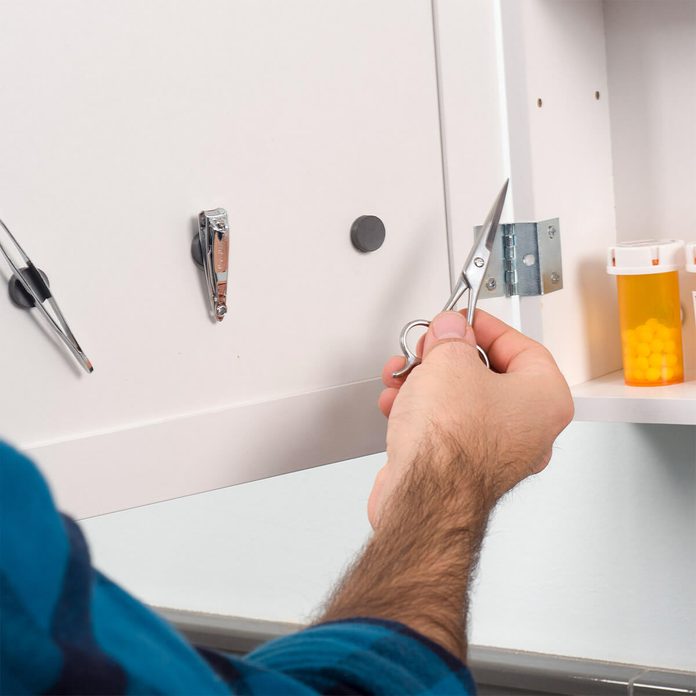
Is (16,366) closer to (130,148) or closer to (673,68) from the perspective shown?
(130,148)

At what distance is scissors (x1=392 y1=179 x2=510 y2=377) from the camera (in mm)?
505

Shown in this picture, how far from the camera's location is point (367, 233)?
1.61ft

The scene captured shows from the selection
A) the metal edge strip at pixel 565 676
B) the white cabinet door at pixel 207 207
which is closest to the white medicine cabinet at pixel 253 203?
the white cabinet door at pixel 207 207

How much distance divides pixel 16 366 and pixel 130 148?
0.11 meters

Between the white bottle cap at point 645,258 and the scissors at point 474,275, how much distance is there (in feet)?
0.39

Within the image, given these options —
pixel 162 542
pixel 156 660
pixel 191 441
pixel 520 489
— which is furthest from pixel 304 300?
pixel 162 542

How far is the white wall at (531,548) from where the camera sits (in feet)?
2.68

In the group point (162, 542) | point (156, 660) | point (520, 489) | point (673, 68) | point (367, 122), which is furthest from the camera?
point (162, 542)

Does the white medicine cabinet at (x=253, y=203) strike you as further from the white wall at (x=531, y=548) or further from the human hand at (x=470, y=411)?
the white wall at (x=531, y=548)

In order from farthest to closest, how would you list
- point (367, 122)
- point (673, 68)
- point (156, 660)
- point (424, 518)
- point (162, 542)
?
point (162, 542) → point (673, 68) → point (367, 122) → point (424, 518) → point (156, 660)

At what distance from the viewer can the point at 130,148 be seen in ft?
1.35

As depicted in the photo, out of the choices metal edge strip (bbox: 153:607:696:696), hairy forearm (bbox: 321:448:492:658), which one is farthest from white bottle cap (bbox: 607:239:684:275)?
metal edge strip (bbox: 153:607:696:696)

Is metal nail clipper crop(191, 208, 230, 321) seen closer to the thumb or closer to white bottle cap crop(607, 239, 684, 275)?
the thumb

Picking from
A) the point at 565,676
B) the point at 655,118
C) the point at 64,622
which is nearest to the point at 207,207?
the point at 64,622
